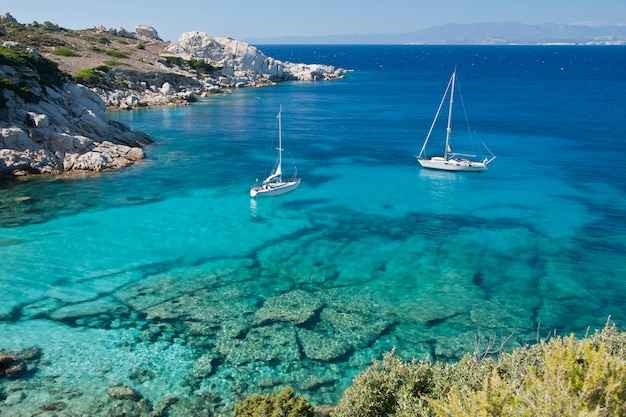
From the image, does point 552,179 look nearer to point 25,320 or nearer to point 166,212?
point 166,212

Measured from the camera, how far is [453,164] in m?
56.0

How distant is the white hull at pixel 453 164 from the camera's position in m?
55.6

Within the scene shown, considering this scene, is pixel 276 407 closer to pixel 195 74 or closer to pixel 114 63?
pixel 114 63

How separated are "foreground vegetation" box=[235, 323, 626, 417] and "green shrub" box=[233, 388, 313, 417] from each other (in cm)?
4

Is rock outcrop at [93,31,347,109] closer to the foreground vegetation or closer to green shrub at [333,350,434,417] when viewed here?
green shrub at [333,350,434,417]

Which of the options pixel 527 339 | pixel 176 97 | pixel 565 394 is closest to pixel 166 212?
pixel 527 339

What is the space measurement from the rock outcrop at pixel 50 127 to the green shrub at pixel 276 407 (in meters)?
42.8

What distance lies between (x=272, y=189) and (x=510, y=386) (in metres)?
36.0

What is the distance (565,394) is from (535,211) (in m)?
36.2

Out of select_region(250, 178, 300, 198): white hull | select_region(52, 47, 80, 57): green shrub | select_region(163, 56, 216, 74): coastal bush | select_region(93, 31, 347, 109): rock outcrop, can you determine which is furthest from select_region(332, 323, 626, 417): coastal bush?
select_region(163, 56, 216, 74): coastal bush

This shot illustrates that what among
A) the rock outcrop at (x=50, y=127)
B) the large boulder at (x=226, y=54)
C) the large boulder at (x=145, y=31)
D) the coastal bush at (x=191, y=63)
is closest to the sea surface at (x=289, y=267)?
the rock outcrop at (x=50, y=127)

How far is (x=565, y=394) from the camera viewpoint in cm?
1072

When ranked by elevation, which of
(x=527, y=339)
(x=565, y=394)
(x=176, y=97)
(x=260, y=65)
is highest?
(x=260, y=65)

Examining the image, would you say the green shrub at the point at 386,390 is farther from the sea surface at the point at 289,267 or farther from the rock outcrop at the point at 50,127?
the rock outcrop at the point at 50,127
